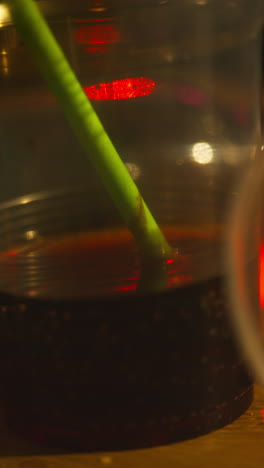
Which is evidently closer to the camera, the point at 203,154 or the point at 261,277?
the point at 261,277

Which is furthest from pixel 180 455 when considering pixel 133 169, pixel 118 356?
pixel 133 169

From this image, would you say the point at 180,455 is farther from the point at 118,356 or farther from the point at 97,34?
the point at 97,34

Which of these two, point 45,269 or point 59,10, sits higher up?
point 59,10

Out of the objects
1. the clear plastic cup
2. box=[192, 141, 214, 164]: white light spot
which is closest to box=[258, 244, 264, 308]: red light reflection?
the clear plastic cup

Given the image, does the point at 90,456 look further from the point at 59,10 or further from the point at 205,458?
the point at 59,10

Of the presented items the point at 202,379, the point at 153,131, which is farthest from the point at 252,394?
the point at 153,131

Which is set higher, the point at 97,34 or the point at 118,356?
the point at 97,34
